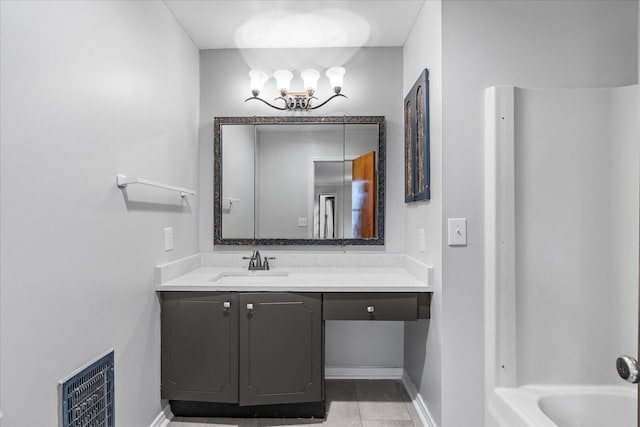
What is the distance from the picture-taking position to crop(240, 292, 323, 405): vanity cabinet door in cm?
207

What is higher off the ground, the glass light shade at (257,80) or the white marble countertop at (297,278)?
the glass light shade at (257,80)

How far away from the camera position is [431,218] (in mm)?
2020

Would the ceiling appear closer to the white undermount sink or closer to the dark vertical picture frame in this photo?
the dark vertical picture frame

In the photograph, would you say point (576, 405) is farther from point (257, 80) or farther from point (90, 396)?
point (257, 80)

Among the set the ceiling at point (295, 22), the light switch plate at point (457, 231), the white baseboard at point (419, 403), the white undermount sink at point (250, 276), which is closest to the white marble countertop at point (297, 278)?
the white undermount sink at point (250, 276)

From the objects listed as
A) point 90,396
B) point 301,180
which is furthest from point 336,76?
point 90,396

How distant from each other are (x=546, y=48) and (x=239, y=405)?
2405 millimetres

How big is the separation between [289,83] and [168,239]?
1291mm

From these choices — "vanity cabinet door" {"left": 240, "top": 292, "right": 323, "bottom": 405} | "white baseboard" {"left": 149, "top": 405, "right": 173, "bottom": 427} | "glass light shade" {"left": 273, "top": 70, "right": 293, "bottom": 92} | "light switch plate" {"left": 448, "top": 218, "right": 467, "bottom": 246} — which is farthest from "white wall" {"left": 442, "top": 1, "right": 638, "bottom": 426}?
"white baseboard" {"left": 149, "top": 405, "right": 173, "bottom": 427}

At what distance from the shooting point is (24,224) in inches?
43.6

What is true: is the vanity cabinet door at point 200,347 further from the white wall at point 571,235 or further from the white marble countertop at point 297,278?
the white wall at point 571,235

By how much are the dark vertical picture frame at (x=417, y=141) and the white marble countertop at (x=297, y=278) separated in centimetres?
44

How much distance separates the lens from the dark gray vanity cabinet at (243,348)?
207 centimetres

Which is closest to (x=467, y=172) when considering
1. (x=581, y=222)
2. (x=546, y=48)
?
(x=581, y=222)
